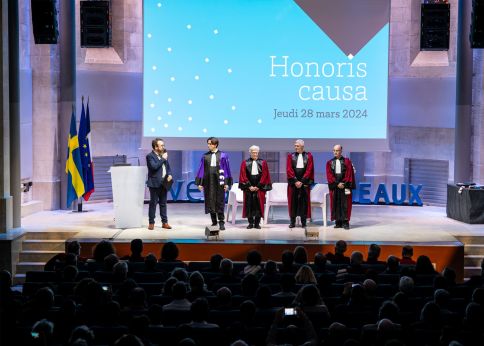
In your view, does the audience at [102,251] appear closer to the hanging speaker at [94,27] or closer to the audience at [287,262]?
the audience at [287,262]

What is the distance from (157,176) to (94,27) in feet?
13.5

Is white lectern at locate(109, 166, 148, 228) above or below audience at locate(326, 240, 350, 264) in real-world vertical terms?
above

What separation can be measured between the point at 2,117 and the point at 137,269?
412cm

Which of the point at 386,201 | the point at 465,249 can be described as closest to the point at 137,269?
the point at 465,249

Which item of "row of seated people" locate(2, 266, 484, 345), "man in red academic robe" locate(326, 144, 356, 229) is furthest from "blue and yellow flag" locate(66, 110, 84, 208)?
"row of seated people" locate(2, 266, 484, 345)

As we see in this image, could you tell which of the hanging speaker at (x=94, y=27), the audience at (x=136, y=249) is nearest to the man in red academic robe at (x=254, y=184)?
the audience at (x=136, y=249)

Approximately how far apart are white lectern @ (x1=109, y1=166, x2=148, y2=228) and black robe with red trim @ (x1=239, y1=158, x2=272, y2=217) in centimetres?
153

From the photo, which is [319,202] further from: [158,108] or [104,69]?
[104,69]

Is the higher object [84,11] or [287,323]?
[84,11]

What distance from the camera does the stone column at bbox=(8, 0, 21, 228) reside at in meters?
14.9

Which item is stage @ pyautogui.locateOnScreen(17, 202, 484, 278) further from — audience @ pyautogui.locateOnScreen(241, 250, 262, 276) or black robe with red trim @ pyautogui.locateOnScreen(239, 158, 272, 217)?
audience @ pyautogui.locateOnScreen(241, 250, 262, 276)

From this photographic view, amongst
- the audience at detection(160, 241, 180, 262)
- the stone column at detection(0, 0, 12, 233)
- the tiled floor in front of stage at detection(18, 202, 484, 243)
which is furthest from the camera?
the tiled floor in front of stage at detection(18, 202, 484, 243)

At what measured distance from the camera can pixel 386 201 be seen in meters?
18.8

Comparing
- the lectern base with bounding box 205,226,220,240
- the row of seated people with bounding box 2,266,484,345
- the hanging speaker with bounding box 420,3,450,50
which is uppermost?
the hanging speaker with bounding box 420,3,450,50
